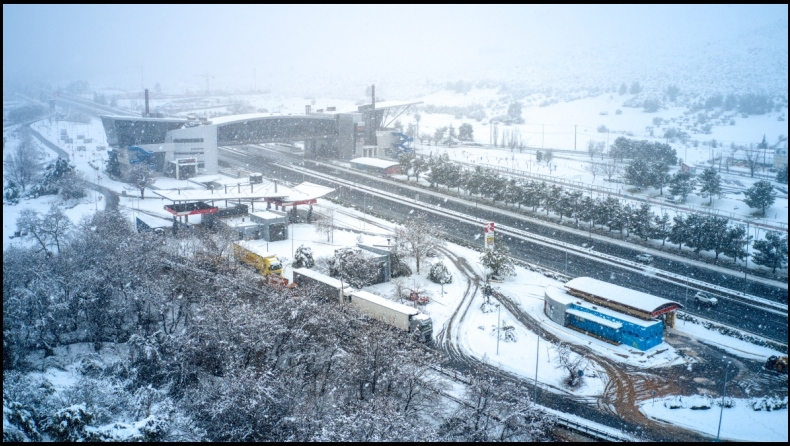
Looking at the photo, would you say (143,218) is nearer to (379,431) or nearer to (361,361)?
(361,361)

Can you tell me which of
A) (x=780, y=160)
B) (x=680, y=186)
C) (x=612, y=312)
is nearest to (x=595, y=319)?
(x=612, y=312)

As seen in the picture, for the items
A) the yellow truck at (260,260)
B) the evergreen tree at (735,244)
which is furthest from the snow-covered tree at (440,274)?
the evergreen tree at (735,244)

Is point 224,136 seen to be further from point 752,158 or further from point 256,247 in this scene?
point 752,158

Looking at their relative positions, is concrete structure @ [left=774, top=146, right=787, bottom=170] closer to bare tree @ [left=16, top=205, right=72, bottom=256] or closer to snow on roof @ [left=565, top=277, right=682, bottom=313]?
snow on roof @ [left=565, top=277, right=682, bottom=313]

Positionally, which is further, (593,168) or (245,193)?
(593,168)

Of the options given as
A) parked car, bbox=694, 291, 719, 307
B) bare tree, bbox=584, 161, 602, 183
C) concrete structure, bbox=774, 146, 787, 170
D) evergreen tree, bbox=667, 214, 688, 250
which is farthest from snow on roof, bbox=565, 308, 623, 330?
concrete structure, bbox=774, 146, 787, 170

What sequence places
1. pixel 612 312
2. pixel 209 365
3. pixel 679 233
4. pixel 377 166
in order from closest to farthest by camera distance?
pixel 209 365 → pixel 612 312 → pixel 679 233 → pixel 377 166

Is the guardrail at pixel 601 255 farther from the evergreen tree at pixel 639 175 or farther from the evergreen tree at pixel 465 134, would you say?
the evergreen tree at pixel 465 134
